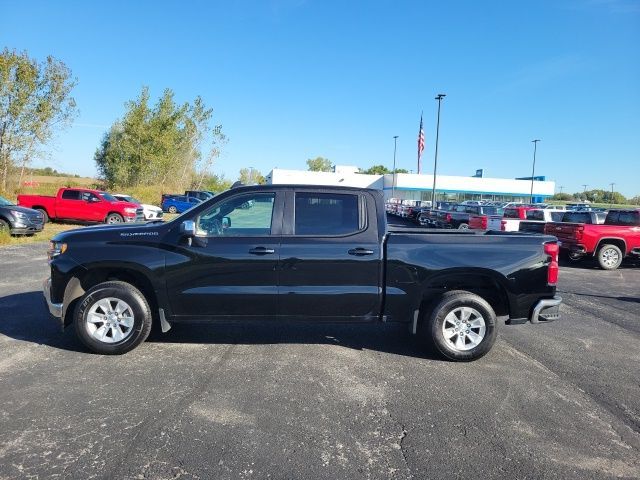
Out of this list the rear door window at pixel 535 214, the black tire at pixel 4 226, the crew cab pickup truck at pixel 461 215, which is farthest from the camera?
the crew cab pickup truck at pixel 461 215

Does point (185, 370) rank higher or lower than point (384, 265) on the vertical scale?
lower

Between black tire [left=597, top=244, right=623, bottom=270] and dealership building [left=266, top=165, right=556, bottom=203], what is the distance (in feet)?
181

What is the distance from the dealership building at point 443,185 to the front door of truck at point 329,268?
62.2 m

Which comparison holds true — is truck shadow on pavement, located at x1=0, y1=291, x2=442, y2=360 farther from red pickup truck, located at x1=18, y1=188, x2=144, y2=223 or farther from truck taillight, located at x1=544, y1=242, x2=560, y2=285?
red pickup truck, located at x1=18, y1=188, x2=144, y2=223

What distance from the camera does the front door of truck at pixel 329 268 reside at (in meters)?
4.92

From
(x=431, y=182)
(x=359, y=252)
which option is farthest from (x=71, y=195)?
(x=431, y=182)

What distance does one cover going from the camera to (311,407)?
3.92 meters

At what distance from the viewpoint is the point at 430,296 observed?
530 centimetres

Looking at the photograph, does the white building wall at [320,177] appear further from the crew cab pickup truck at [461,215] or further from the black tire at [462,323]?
the black tire at [462,323]

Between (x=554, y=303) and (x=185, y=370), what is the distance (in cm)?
401

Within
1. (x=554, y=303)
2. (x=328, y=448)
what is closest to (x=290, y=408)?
(x=328, y=448)

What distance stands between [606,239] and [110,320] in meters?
13.1

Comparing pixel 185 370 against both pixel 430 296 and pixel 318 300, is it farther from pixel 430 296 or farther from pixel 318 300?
pixel 430 296

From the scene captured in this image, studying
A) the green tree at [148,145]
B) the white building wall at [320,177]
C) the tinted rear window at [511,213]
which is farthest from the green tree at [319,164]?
the tinted rear window at [511,213]
